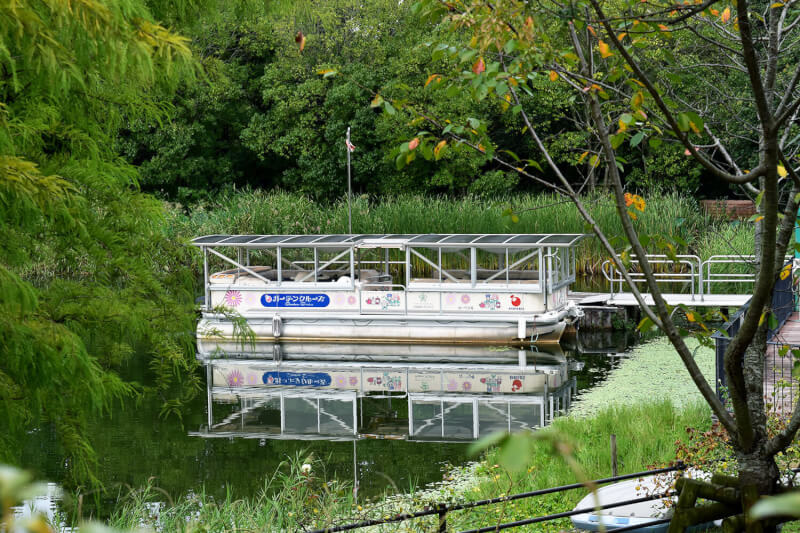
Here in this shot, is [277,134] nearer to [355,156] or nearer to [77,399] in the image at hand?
[355,156]

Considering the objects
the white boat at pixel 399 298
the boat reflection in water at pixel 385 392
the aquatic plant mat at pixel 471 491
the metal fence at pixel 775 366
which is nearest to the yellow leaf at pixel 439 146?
the aquatic plant mat at pixel 471 491

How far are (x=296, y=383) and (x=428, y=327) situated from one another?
461 cm

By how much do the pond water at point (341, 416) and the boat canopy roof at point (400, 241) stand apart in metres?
2.32

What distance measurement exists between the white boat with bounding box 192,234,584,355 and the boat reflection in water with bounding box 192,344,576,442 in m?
0.52

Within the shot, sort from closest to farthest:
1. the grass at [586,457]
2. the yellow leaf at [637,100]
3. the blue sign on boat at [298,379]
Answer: the yellow leaf at [637,100], the grass at [586,457], the blue sign on boat at [298,379]

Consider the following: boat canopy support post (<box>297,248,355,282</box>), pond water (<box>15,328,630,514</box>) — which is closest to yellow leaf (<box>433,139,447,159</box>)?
pond water (<box>15,328,630,514</box>)

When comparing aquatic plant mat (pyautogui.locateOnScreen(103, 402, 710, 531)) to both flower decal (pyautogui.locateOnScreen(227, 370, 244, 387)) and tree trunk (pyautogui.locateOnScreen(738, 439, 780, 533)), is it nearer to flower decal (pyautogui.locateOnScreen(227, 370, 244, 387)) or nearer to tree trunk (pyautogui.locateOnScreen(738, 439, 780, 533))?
tree trunk (pyautogui.locateOnScreen(738, 439, 780, 533))

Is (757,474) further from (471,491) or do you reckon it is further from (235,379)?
(235,379)

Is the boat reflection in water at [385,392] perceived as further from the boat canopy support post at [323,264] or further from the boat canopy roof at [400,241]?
the boat canopy roof at [400,241]

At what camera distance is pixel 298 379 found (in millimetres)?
17484

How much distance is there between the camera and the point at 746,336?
4016mm

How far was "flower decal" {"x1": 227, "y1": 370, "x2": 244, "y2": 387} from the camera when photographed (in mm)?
17266

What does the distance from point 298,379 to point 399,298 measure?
4256 millimetres

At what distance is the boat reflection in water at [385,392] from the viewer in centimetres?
1370
